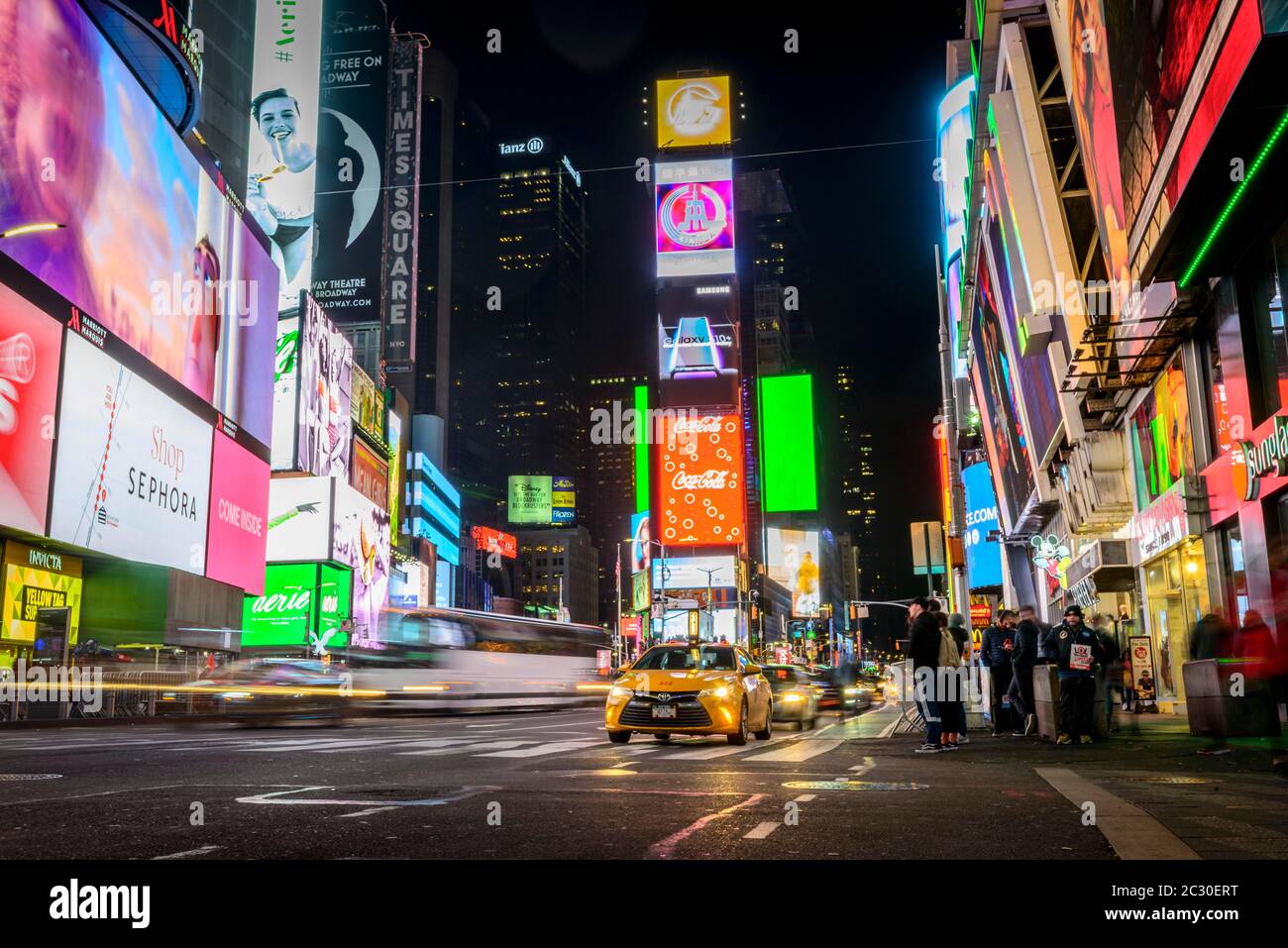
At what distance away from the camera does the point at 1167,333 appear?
18422 mm

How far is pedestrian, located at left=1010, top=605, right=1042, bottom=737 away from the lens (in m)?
15.9

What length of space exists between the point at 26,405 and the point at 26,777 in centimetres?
2249

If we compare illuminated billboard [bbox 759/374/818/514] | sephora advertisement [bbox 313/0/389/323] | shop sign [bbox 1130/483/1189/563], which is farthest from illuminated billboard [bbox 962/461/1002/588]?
illuminated billboard [bbox 759/374/818/514]

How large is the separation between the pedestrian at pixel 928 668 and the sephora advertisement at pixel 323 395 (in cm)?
5374

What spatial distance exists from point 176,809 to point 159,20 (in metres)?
36.9

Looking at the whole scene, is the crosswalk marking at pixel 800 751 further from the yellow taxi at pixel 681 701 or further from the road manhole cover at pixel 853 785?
the road manhole cover at pixel 853 785

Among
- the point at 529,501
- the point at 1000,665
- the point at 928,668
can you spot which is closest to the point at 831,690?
the point at 1000,665

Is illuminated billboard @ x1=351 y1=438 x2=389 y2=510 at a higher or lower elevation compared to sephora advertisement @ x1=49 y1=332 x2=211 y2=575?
higher

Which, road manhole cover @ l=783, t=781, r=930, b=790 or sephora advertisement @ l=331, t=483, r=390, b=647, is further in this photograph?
sephora advertisement @ l=331, t=483, r=390, b=647

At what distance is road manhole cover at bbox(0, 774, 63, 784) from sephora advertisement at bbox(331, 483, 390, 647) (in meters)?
54.6

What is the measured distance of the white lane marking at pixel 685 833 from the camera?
16.6ft

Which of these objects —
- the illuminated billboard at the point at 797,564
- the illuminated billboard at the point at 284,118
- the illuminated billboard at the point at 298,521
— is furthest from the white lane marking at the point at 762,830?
the illuminated billboard at the point at 797,564

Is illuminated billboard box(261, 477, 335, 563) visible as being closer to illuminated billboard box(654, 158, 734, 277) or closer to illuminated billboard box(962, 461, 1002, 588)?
illuminated billboard box(962, 461, 1002, 588)
